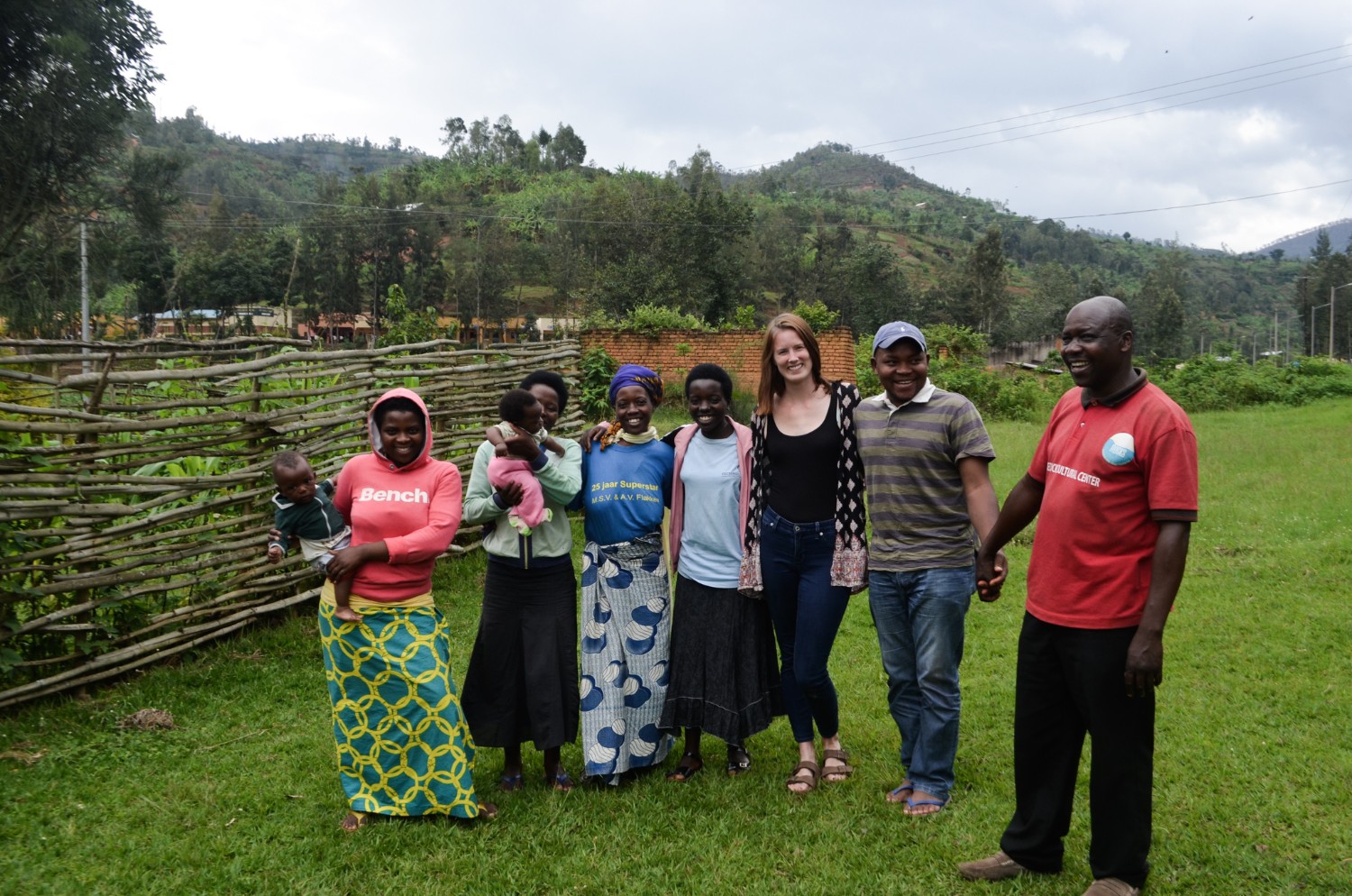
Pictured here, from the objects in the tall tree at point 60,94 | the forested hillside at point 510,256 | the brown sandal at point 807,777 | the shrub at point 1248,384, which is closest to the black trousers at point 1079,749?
the brown sandal at point 807,777

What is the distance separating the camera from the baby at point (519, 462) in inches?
135

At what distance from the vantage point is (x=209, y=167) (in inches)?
2746

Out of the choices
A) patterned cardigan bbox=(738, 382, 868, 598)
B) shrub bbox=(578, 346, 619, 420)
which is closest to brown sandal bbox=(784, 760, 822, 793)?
patterned cardigan bbox=(738, 382, 868, 598)

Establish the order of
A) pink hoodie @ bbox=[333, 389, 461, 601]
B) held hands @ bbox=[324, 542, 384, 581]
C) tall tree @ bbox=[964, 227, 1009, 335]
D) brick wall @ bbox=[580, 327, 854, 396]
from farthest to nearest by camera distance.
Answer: tall tree @ bbox=[964, 227, 1009, 335] → brick wall @ bbox=[580, 327, 854, 396] → pink hoodie @ bbox=[333, 389, 461, 601] → held hands @ bbox=[324, 542, 384, 581]

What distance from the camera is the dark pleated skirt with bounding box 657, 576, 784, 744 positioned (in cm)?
374

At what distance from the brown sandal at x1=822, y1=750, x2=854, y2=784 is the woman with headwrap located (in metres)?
0.71

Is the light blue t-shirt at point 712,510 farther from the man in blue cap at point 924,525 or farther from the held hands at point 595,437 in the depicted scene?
the man in blue cap at point 924,525

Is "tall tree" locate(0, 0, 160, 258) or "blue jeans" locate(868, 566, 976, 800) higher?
"tall tree" locate(0, 0, 160, 258)

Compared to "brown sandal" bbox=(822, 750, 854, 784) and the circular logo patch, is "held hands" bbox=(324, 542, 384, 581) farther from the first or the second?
Answer: the circular logo patch

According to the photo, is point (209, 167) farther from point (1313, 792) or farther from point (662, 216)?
point (1313, 792)

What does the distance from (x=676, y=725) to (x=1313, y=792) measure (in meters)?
2.51

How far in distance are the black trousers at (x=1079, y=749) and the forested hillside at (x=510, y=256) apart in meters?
19.4

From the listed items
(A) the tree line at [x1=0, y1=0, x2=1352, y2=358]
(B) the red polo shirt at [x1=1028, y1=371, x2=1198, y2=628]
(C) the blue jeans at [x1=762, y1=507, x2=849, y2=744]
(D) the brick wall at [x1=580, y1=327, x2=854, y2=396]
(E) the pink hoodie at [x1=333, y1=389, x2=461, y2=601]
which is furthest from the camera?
(A) the tree line at [x1=0, y1=0, x2=1352, y2=358]

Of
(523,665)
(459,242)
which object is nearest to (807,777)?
(523,665)
